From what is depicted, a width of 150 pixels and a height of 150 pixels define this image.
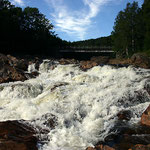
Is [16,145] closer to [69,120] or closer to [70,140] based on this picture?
[70,140]

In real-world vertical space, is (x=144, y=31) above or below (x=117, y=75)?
above

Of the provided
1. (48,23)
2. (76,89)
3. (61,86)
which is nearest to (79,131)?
(76,89)

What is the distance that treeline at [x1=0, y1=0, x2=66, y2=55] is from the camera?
47.2m

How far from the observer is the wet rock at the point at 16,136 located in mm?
5953

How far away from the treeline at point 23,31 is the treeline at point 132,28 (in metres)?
24.3

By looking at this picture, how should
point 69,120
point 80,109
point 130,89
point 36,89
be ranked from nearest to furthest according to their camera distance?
point 69,120 → point 80,109 → point 130,89 → point 36,89

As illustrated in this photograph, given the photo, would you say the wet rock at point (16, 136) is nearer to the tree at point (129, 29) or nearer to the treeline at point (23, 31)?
the tree at point (129, 29)

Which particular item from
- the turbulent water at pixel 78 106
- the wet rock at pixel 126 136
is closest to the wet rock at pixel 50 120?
the turbulent water at pixel 78 106

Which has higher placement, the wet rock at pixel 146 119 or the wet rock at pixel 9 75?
the wet rock at pixel 9 75

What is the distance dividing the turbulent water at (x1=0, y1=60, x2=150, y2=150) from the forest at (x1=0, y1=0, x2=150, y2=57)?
21.1 metres

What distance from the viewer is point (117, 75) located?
14352mm

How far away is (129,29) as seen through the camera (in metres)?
38.8

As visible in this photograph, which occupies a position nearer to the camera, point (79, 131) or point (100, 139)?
point (100, 139)

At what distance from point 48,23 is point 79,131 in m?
61.7
